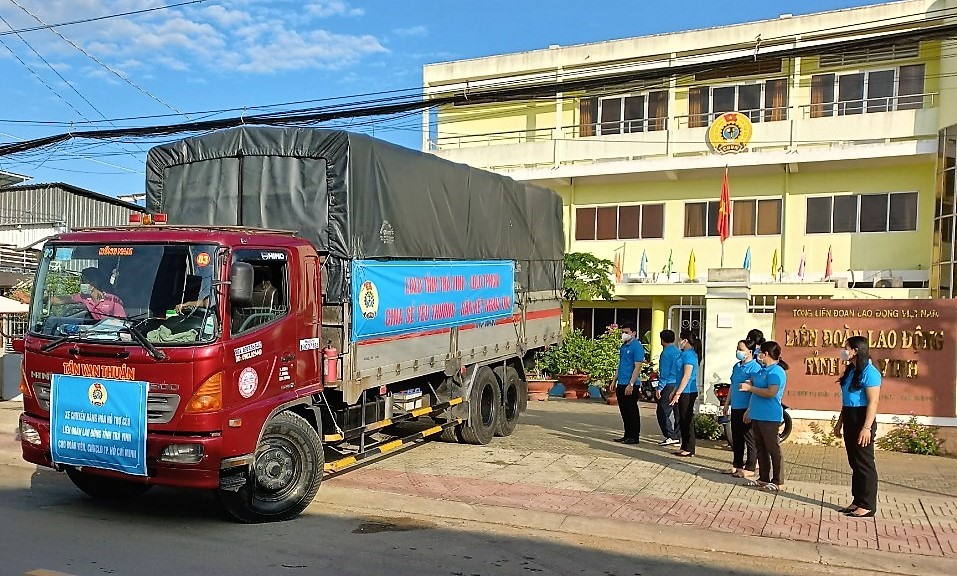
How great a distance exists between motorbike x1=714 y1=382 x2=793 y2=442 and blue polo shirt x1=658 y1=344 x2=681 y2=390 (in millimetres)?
785

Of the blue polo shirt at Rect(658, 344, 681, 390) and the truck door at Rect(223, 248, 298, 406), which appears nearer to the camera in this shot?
the truck door at Rect(223, 248, 298, 406)

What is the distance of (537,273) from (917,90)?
12769mm

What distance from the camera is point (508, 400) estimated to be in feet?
39.5

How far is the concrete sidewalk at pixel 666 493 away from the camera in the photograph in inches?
269

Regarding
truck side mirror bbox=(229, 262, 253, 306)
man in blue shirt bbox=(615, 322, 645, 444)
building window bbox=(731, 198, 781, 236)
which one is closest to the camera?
truck side mirror bbox=(229, 262, 253, 306)

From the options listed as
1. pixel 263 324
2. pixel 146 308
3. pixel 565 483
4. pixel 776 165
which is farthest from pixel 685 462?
pixel 776 165

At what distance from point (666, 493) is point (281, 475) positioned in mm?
4023

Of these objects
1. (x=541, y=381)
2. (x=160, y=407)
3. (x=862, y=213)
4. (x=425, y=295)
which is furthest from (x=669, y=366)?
(x=862, y=213)

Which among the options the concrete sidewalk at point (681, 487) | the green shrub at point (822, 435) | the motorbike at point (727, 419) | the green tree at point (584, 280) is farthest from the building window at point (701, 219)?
the concrete sidewalk at point (681, 487)

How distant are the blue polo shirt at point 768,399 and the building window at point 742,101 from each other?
1419 centimetres

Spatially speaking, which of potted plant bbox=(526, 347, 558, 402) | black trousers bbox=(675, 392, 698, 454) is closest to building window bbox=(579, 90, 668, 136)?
potted plant bbox=(526, 347, 558, 402)

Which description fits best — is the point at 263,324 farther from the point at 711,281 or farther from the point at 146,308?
the point at 711,281

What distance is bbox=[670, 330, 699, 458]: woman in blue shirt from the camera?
10124 mm

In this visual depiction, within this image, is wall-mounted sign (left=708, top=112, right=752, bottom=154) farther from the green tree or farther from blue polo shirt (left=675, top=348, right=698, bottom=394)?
blue polo shirt (left=675, top=348, right=698, bottom=394)
